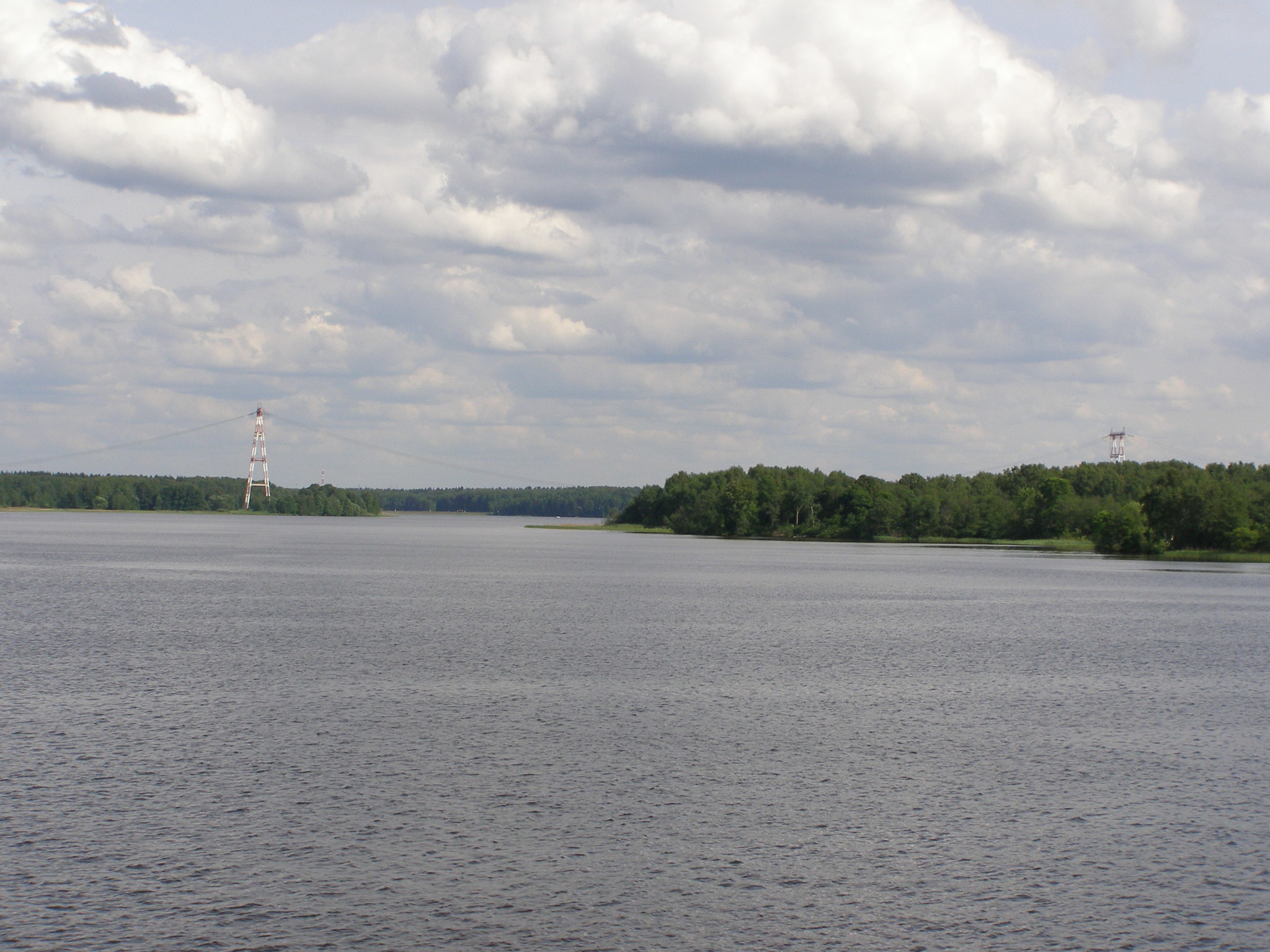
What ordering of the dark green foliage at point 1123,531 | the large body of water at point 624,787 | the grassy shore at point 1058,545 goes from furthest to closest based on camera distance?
the dark green foliage at point 1123,531
the grassy shore at point 1058,545
the large body of water at point 624,787

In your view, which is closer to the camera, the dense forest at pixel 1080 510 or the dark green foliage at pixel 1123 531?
the dense forest at pixel 1080 510

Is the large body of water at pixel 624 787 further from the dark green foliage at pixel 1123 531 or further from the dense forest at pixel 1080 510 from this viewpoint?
the dark green foliage at pixel 1123 531

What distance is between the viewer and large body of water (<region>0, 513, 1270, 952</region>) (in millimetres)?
13602

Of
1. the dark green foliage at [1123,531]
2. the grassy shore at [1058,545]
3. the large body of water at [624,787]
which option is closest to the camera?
the large body of water at [624,787]

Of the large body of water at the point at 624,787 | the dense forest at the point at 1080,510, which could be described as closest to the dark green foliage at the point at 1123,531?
the dense forest at the point at 1080,510

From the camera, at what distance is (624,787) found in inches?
774

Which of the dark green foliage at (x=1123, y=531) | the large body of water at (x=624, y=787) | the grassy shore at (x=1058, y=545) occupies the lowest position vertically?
the large body of water at (x=624, y=787)

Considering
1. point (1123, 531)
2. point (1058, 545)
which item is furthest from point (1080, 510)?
point (1123, 531)

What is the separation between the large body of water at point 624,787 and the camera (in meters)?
13.6

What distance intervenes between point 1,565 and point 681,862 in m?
80.3

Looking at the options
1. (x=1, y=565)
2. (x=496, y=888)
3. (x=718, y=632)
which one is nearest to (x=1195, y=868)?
(x=496, y=888)

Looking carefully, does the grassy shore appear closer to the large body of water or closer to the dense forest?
the dense forest

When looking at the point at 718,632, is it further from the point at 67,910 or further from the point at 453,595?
the point at 67,910

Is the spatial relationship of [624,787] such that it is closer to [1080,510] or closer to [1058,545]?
[1058,545]
